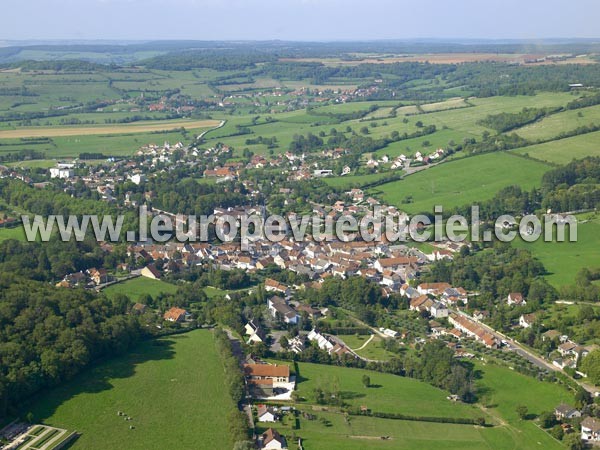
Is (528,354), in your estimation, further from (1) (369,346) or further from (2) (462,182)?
(2) (462,182)

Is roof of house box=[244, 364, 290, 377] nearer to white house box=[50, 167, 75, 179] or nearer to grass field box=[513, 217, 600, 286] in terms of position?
grass field box=[513, 217, 600, 286]

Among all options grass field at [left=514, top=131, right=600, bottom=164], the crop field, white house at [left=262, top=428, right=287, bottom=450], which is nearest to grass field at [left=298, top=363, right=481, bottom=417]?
white house at [left=262, top=428, right=287, bottom=450]

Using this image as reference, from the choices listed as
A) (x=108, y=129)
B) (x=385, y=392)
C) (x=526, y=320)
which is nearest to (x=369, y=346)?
(x=385, y=392)

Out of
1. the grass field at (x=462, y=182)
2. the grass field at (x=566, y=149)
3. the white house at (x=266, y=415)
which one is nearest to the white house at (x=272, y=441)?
the white house at (x=266, y=415)

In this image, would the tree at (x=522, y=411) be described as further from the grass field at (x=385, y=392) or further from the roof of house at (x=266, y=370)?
the roof of house at (x=266, y=370)

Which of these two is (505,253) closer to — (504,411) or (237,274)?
(237,274)

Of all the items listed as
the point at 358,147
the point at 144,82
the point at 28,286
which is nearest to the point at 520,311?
the point at 28,286

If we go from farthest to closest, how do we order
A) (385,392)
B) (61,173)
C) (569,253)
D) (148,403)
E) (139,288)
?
1. (61,173)
2. (569,253)
3. (139,288)
4. (385,392)
5. (148,403)
